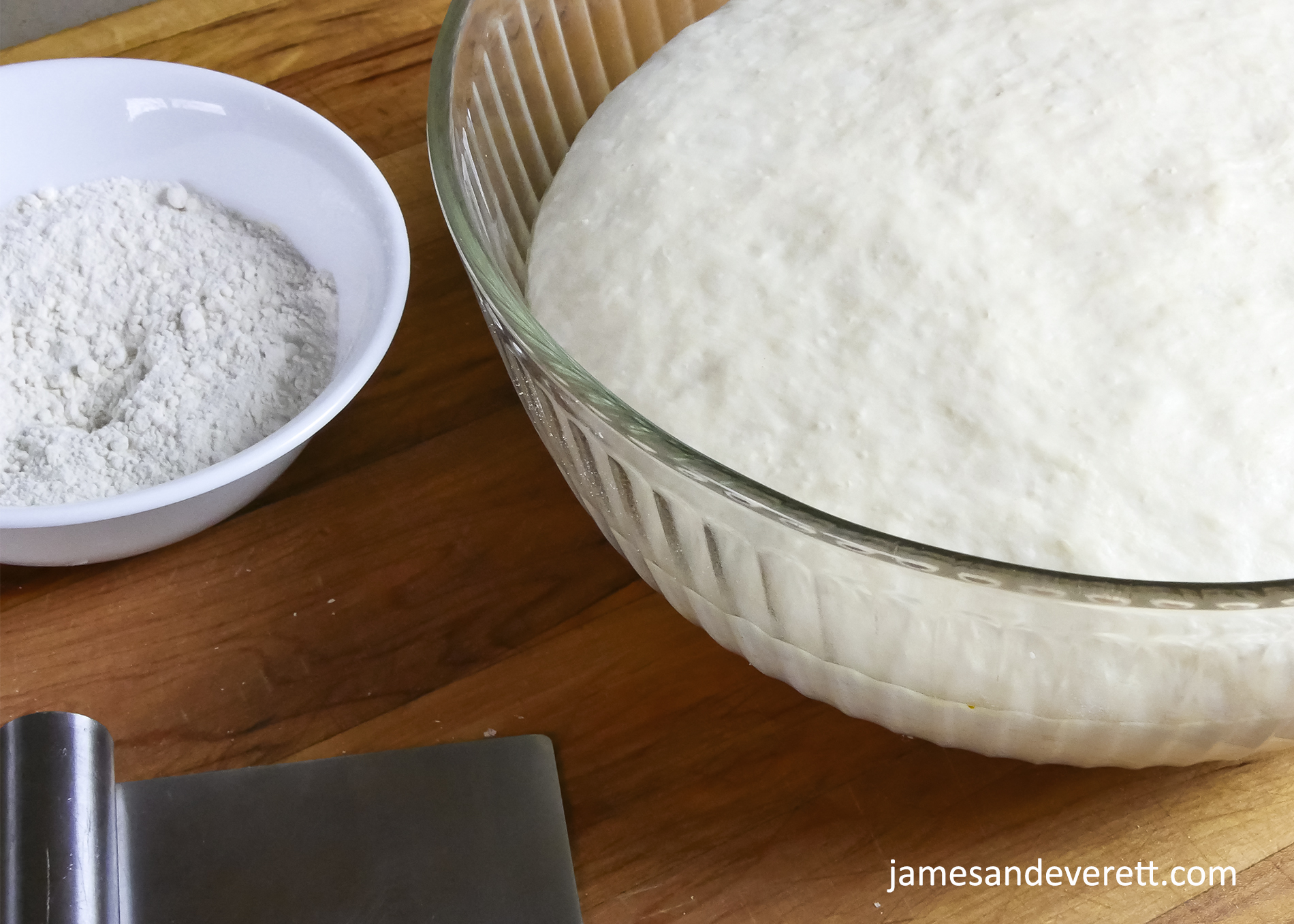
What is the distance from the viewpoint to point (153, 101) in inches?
31.5

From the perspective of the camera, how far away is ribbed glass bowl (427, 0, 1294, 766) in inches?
15.2

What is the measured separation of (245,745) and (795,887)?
30 centimetres

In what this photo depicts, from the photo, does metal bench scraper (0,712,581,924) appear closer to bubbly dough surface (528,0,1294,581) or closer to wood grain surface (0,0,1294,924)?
wood grain surface (0,0,1294,924)

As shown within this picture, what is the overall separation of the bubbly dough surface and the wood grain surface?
155mm

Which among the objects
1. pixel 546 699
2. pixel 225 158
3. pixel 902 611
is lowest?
pixel 546 699

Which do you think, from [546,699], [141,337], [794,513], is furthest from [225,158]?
[794,513]

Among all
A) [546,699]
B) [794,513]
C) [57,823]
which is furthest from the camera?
[546,699]

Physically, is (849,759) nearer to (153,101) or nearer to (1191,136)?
(1191,136)

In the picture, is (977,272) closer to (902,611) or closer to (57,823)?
(902,611)

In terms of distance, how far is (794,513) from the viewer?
0.40 m

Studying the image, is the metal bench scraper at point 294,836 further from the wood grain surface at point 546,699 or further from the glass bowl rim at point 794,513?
the glass bowl rim at point 794,513

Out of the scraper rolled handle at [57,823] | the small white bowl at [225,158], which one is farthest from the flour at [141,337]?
the scraper rolled handle at [57,823]

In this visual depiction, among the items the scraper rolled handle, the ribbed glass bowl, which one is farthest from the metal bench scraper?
the ribbed glass bowl

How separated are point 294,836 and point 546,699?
14 centimetres
